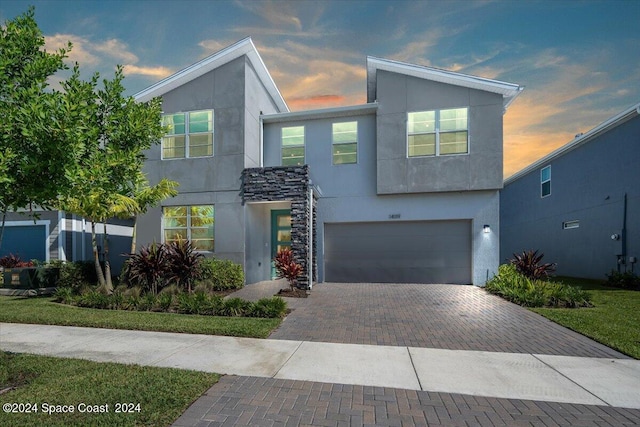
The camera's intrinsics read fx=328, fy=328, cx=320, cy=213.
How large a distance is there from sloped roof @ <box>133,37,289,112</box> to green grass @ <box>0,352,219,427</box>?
1109 cm

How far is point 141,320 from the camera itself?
723cm

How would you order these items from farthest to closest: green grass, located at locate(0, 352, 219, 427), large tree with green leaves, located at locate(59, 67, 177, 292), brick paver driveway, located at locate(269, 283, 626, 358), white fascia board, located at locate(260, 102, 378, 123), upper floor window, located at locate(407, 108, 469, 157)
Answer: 1. white fascia board, located at locate(260, 102, 378, 123)
2. upper floor window, located at locate(407, 108, 469, 157)
3. large tree with green leaves, located at locate(59, 67, 177, 292)
4. brick paver driveway, located at locate(269, 283, 626, 358)
5. green grass, located at locate(0, 352, 219, 427)

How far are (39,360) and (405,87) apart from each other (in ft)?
44.0

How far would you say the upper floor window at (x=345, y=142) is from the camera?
1395cm

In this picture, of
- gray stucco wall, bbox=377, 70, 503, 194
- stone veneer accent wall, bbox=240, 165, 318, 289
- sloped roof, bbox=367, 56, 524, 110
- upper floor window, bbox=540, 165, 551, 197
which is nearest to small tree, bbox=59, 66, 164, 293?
stone veneer accent wall, bbox=240, 165, 318, 289

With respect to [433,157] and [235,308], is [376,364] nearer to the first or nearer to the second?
[235,308]

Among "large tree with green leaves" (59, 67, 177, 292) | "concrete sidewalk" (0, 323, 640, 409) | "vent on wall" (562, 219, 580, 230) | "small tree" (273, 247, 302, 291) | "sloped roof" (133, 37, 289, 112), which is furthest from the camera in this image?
"vent on wall" (562, 219, 580, 230)

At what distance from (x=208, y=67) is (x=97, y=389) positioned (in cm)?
1211

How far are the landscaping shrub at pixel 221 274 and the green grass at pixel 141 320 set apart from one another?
3.47 metres

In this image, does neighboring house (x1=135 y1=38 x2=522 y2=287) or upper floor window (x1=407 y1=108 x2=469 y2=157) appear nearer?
neighboring house (x1=135 y1=38 x2=522 y2=287)

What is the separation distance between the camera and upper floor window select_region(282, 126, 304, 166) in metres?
14.3

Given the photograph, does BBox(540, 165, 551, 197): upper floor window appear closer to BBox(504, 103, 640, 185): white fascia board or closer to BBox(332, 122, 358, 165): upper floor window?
BBox(504, 103, 640, 185): white fascia board

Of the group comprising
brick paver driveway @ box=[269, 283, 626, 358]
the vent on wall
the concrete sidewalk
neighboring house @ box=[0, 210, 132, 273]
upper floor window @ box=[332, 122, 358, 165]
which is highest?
upper floor window @ box=[332, 122, 358, 165]

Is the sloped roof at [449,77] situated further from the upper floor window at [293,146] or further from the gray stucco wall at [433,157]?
the upper floor window at [293,146]
